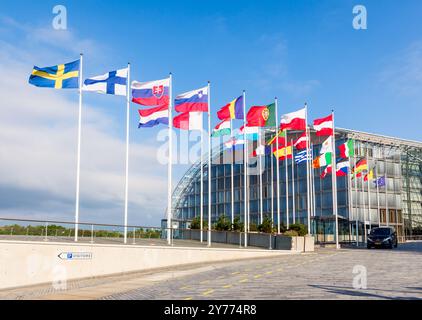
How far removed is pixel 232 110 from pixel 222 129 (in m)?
1.53

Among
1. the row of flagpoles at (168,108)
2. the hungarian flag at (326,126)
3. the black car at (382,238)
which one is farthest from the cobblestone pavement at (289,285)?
the black car at (382,238)

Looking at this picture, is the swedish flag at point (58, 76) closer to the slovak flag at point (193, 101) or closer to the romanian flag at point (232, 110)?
the slovak flag at point (193, 101)

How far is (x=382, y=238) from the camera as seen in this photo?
47.7 meters

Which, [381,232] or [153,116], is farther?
[381,232]

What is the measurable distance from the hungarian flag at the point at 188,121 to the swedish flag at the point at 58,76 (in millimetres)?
7309

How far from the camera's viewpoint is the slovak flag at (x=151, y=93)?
104 ft

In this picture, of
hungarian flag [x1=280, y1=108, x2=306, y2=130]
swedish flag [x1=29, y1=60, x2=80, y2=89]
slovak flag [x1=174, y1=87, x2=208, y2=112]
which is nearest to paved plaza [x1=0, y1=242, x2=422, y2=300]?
swedish flag [x1=29, y1=60, x2=80, y2=89]

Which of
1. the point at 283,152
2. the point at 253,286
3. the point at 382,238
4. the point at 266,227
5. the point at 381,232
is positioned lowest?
the point at 253,286

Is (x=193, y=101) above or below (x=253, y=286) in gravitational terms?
above

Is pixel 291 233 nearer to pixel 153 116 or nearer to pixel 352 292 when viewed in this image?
pixel 153 116

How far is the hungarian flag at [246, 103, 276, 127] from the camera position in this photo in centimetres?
3907

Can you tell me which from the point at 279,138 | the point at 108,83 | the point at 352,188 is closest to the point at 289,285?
the point at 108,83
